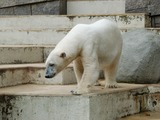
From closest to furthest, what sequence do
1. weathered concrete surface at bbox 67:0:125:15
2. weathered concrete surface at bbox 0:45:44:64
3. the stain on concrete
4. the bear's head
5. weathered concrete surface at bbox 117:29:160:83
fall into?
1. the bear's head
2. the stain on concrete
3. weathered concrete surface at bbox 117:29:160:83
4. weathered concrete surface at bbox 0:45:44:64
5. weathered concrete surface at bbox 67:0:125:15

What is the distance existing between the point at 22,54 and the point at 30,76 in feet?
3.21

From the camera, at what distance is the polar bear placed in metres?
3.60

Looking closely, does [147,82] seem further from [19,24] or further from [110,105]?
[19,24]

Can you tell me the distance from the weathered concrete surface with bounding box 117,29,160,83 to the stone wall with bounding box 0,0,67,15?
129 inches

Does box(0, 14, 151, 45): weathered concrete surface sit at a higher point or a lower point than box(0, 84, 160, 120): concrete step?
higher

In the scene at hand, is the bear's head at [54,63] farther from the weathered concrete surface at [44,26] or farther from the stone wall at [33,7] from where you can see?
the stone wall at [33,7]

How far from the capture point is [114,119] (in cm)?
398

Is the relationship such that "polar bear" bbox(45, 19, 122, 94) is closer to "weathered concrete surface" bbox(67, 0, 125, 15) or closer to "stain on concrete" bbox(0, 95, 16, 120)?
"stain on concrete" bbox(0, 95, 16, 120)

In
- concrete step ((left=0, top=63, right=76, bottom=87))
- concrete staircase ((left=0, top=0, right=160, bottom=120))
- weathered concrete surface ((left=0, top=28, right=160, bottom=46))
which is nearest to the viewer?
concrete staircase ((left=0, top=0, right=160, bottom=120))

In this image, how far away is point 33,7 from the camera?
8547mm

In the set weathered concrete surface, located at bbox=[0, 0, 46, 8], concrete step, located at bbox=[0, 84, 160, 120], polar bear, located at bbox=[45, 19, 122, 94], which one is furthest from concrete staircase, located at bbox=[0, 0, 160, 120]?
weathered concrete surface, located at bbox=[0, 0, 46, 8]

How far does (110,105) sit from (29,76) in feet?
4.00

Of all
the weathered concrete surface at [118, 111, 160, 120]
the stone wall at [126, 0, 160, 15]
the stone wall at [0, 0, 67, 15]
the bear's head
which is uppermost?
the stone wall at [0, 0, 67, 15]

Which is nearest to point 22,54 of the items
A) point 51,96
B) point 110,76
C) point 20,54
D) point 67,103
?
point 20,54
